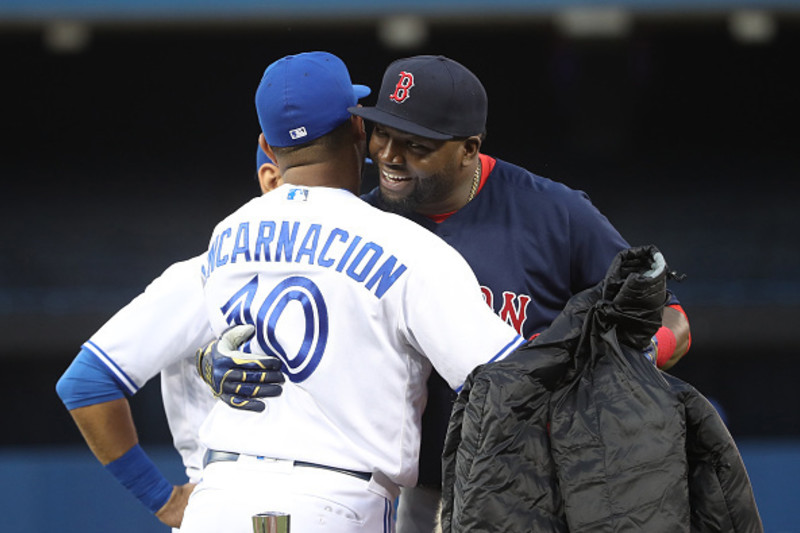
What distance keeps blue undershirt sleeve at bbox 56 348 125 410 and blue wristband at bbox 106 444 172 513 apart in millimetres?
160

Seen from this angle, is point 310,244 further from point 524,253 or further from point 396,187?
point 524,253

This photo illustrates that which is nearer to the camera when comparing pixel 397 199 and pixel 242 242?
pixel 242 242

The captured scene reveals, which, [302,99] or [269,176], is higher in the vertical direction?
[302,99]

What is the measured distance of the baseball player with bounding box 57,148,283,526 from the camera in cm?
207

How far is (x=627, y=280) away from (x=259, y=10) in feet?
19.0

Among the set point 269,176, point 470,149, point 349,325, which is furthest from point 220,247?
point 269,176

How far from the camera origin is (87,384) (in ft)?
7.02

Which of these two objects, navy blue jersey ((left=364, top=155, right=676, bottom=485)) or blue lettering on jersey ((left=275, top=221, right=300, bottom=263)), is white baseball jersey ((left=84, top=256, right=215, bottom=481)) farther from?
navy blue jersey ((left=364, top=155, right=676, bottom=485))

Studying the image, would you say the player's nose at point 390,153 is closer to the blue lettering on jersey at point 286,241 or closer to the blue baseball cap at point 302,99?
the blue baseball cap at point 302,99

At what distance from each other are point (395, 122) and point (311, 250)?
33cm

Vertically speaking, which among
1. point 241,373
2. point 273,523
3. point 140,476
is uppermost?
point 241,373

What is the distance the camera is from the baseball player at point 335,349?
162 centimetres

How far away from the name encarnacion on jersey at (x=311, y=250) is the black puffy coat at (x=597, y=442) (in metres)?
0.28

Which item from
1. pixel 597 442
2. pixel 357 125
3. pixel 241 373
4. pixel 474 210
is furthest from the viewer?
pixel 474 210
